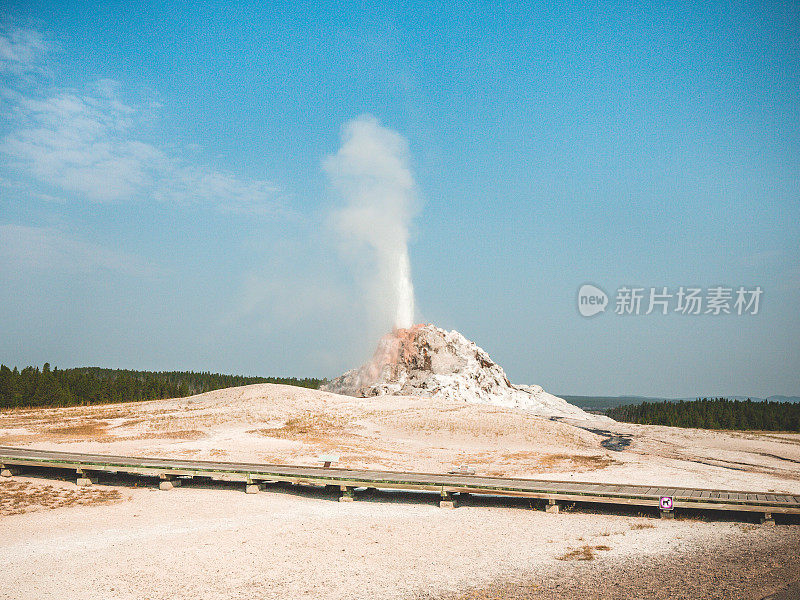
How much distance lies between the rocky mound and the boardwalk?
44.8 meters

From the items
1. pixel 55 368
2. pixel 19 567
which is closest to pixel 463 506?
pixel 19 567

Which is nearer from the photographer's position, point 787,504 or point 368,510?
point 787,504

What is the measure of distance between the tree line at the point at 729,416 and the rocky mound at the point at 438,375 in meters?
27.1

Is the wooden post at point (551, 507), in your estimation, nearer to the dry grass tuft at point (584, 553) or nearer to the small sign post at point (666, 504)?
the small sign post at point (666, 504)

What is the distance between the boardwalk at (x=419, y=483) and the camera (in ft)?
69.4

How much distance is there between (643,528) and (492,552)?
614 centimetres

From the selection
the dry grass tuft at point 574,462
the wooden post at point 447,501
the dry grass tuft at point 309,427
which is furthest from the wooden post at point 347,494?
the dry grass tuft at point 309,427

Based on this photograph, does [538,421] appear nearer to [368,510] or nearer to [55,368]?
[368,510]

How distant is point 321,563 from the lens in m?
15.7

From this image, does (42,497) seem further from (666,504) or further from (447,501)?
(666,504)

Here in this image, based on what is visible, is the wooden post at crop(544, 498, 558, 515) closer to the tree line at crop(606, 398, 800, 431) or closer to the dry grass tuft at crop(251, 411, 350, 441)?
the dry grass tuft at crop(251, 411, 350, 441)

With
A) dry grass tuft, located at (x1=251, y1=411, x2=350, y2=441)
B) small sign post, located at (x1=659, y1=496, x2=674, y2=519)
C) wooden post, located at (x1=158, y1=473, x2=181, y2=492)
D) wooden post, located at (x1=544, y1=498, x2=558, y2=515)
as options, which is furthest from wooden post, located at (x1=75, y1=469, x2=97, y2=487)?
small sign post, located at (x1=659, y1=496, x2=674, y2=519)

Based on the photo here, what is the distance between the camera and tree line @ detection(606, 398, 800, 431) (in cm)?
9500

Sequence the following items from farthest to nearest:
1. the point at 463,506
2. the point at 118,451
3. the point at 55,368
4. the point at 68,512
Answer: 1. the point at 55,368
2. the point at 118,451
3. the point at 463,506
4. the point at 68,512
